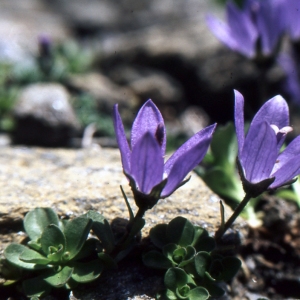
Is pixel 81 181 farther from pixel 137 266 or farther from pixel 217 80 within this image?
pixel 217 80

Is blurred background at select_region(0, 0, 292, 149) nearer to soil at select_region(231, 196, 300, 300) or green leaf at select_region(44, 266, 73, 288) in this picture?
soil at select_region(231, 196, 300, 300)

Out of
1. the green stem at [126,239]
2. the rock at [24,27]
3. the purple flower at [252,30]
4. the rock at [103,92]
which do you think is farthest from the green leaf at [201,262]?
the rock at [24,27]

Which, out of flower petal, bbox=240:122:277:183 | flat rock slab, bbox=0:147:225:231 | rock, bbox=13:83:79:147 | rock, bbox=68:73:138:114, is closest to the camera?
flower petal, bbox=240:122:277:183

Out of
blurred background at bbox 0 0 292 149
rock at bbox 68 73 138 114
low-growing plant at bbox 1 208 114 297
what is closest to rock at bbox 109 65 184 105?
blurred background at bbox 0 0 292 149

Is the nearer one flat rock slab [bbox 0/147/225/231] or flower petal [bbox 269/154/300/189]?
flower petal [bbox 269/154/300/189]

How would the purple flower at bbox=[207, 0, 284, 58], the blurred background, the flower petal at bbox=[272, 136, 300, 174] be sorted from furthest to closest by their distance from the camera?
1. the blurred background
2. the purple flower at bbox=[207, 0, 284, 58]
3. the flower petal at bbox=[272, 136, 300, 174]

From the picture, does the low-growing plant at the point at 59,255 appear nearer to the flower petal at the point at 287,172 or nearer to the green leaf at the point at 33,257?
the green leaf at the point at 33,257

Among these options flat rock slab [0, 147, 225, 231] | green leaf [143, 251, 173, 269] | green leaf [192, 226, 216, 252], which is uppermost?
flat rock slab [0, 147, 225, 231]

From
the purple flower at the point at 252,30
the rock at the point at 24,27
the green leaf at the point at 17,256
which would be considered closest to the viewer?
the green leaf at the point at 17,256
